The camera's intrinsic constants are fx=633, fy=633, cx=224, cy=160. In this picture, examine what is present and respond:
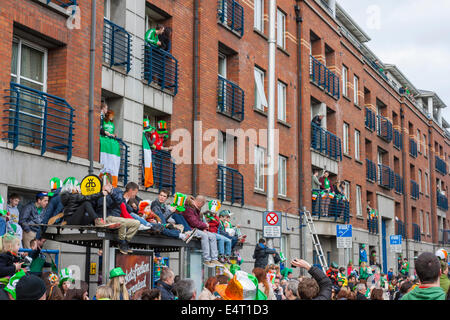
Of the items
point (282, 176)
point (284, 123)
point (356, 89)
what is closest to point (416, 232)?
point (356, 89)

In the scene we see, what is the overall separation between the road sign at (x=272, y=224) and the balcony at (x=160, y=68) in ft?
14.6

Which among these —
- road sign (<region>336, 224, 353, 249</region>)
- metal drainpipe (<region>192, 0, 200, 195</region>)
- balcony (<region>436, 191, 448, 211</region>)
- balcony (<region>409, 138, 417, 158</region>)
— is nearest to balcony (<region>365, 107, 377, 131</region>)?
balcony (<region>409, 138, 417, 158</region>)

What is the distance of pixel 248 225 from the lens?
2169cm

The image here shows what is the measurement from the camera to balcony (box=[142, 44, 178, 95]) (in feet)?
56.0

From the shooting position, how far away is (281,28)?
26297 millimetres

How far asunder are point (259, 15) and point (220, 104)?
5.57 meters

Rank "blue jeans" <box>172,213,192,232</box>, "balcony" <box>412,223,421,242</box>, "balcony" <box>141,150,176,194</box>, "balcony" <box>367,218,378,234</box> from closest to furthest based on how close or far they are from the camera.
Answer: "blue jeans" <box>172,213,192,232</box> → "balcony" <box>141,150,176,194</box> → "balcony" <box>367,218,378,234</box> → "balcony" <box>412,223,421,242</box>

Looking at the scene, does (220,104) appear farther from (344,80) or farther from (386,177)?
(386,177)

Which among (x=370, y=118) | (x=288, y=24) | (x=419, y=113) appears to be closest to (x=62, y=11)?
(x=288, y=24)

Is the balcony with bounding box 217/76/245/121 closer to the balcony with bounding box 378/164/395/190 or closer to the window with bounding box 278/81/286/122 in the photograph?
the window with bounding box 278/81/286/122

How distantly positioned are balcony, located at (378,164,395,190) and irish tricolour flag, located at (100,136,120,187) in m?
26.0

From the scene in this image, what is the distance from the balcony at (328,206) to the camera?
2733 centimetres

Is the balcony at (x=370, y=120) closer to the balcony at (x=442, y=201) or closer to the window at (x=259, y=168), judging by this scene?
the window at (x=259, y=168)
